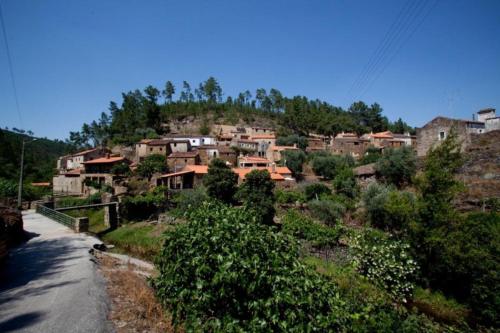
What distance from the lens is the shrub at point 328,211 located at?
80.7 feet

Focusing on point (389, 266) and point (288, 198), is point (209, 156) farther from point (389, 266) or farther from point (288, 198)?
point (389, 266)

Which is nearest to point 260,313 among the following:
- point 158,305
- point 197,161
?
point 158,305

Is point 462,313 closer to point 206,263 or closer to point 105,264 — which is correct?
point 206,263

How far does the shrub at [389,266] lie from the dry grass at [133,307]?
408 inches

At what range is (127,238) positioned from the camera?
21.2 meters

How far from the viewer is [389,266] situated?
13281mm

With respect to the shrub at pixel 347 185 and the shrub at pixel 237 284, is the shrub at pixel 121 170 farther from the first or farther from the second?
the shrub at pixel 237 284

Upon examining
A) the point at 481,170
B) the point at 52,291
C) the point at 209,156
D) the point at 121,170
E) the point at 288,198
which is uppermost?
the point at 209,156

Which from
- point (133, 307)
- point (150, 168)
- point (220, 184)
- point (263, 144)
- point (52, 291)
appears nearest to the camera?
point (133, 307)

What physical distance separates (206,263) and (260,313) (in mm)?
1559

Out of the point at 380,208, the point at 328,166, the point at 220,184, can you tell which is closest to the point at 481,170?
the point at 380,208

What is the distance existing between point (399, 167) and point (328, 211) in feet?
41.0

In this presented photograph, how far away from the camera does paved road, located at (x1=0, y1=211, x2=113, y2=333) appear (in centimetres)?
603

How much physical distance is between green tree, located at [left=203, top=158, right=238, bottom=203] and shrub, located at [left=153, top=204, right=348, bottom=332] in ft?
68.7
